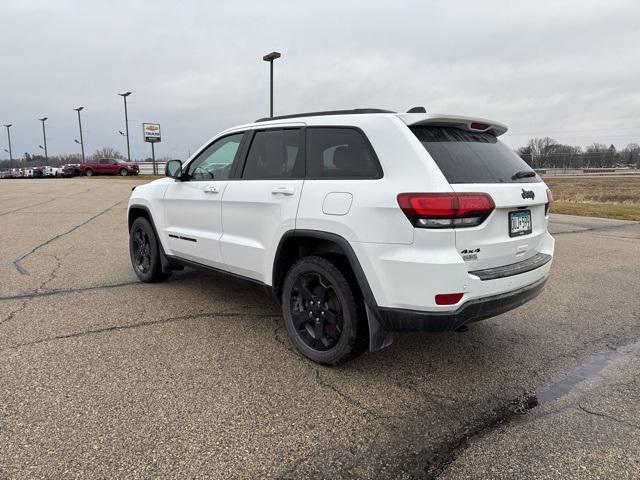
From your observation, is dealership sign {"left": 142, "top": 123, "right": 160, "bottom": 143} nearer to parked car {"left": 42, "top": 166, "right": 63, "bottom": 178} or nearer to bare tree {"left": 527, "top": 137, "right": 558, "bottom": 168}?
parked car {"left": 42, "top": 166, "right": 63, "bottom": 178}

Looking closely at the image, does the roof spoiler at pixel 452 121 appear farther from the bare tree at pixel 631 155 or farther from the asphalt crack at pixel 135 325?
the bare tree at pixel 631 155

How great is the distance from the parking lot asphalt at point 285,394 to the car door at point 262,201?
2.13 ft

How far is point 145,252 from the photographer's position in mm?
5586

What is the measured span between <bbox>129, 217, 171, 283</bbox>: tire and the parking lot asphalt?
38 centimetres

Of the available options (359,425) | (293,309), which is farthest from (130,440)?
(293,309)

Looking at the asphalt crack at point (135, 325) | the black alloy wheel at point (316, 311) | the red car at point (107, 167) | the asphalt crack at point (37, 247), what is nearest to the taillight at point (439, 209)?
the black alloy wheel at point (316, 311)

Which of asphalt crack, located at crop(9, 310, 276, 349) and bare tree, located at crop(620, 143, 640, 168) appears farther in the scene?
bare tree, located at crop(620, 143, 640, 168)

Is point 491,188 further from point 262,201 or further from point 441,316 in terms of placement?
point 262,201

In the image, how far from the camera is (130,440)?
2.45m

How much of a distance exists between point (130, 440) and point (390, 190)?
2.00m

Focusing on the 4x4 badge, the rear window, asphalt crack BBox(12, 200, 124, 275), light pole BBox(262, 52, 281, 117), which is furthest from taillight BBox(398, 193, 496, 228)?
light pole BBox(262, 52, 281, 117)

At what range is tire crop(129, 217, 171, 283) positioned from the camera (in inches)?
209

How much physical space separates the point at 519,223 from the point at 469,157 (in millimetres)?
557

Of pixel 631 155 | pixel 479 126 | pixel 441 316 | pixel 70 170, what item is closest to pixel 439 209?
pixel 441 316
